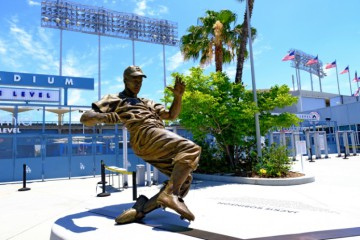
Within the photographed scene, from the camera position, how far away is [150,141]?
13.3ft

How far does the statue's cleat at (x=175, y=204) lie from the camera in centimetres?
354

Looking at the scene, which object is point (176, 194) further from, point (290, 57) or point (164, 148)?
point (290, 57)

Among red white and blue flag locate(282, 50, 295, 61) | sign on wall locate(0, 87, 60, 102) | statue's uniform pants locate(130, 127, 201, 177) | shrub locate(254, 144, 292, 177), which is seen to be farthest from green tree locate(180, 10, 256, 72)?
red white and blue flag locate(282, 50, 295, 61)

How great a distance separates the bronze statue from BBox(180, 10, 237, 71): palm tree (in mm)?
10232

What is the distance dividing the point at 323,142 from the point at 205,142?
12.6 metres

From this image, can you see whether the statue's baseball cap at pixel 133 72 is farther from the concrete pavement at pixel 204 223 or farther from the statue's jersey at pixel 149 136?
the concrete pavement at pixel 204 223

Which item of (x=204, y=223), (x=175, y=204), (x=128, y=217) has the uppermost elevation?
(x=175, y=204)

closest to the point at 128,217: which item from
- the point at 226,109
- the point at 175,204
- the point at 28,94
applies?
the point at 175,204

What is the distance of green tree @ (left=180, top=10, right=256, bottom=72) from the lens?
14102mm

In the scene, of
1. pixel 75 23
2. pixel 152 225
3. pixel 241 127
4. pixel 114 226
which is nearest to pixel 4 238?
pixel 114 226

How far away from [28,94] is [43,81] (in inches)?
49.5

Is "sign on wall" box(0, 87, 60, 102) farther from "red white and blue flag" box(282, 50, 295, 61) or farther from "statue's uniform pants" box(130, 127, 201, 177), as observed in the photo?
"red white and blue flag" box(282, 50, 295, 61)

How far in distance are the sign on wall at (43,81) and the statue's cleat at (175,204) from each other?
1430cm

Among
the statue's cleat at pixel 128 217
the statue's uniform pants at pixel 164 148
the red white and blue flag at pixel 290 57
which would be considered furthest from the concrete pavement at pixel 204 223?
the red white and blue flag at pixel 290 57
